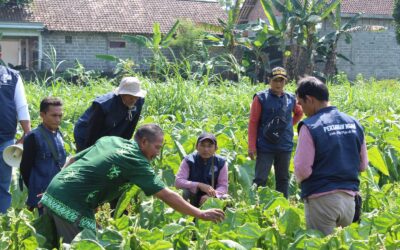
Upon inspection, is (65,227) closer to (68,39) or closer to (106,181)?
(106,181)

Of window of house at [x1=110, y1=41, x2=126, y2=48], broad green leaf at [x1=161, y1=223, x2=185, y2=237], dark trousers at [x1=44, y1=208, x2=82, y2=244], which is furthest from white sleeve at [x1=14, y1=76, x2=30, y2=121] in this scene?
window of house at [x1=110, y1=41, x2=126, y2=48]

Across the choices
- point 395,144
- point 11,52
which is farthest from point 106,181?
point 11,52

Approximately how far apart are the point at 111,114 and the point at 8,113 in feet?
2.47

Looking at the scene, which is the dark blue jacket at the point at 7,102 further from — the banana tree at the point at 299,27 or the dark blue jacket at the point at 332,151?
the banana tree at the point at 299,27

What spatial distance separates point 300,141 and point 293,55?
1682cm

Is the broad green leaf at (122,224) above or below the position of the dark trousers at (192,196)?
above

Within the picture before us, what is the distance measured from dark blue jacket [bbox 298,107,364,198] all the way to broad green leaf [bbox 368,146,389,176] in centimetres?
256

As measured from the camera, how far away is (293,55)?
2064cm

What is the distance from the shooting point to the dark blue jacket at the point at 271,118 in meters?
6.08

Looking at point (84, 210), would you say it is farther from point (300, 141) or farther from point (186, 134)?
point (186, 134)

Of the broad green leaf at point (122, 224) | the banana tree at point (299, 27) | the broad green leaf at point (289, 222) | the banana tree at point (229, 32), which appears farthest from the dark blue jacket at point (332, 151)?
the banana tree at point (229, 32)

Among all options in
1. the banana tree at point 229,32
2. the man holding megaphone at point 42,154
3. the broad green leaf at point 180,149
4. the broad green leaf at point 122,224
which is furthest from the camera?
the banana tree at point 229,32

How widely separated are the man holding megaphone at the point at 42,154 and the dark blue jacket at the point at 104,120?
252 millimetres

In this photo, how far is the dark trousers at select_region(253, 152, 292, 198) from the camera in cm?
612
